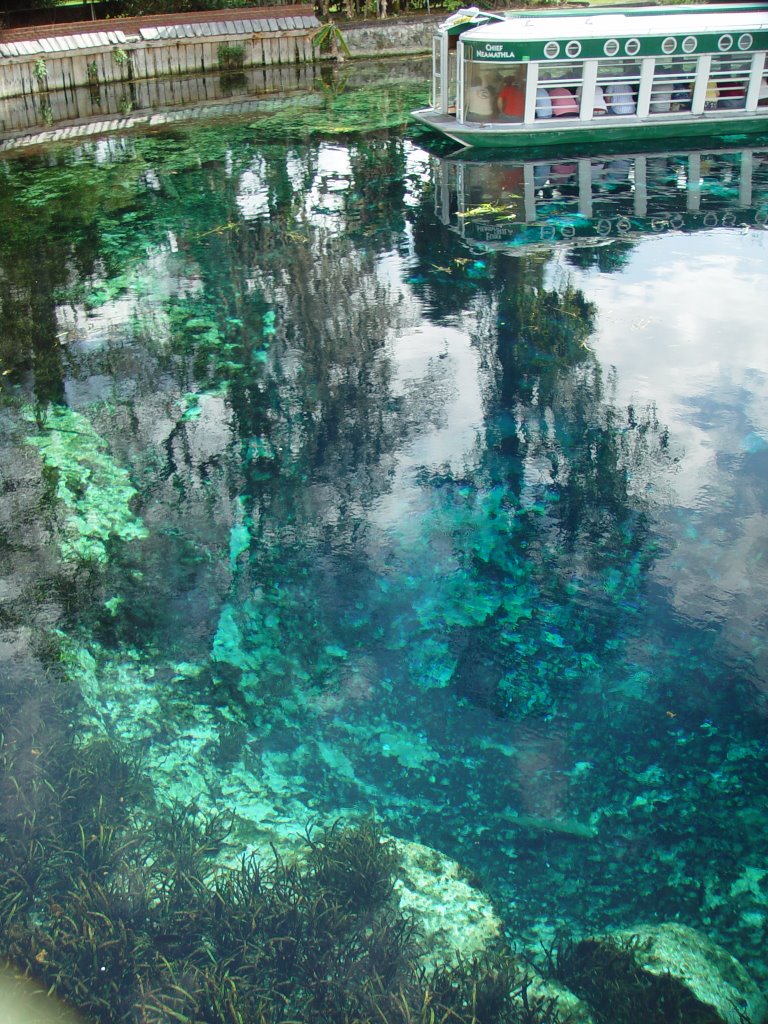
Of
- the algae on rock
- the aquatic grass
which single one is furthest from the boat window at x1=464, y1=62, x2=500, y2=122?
the algae on rock

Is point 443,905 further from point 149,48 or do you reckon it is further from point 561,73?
point 149,48

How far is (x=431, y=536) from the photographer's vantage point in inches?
243

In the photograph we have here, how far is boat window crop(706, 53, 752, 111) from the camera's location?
14.7 metres

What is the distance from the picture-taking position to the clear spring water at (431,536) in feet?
14.6

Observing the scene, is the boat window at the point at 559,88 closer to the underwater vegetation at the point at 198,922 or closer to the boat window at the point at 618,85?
the boat window at the point at 618,85

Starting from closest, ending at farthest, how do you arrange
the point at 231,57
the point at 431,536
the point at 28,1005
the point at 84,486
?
the point at 28,1005
the point at 431,536
the point at 84,486
the point at 231,57

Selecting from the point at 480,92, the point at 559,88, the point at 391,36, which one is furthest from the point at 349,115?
the point at 391,36

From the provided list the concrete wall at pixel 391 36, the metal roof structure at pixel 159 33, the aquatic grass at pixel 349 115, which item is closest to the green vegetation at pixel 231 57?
the metal roof structure at pixel 159 33

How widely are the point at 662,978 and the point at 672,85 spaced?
572 inches

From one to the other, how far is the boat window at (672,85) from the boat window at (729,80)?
37cm

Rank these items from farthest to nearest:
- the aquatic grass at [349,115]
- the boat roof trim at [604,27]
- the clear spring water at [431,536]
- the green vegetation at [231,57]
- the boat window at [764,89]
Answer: the green vegetation at [231,57] < the aquatic grass at [349,115] < the boat window at [764,89] < the boat roof trim at [604,27] < the clear spring water at [431,536]

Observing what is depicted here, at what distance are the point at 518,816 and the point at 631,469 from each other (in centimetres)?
318

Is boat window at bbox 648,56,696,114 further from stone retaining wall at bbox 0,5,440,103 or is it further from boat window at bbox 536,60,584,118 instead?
stone retaining wall at bbox 0,5,440,103

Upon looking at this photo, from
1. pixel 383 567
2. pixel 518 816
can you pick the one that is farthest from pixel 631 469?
pixel 518 816
